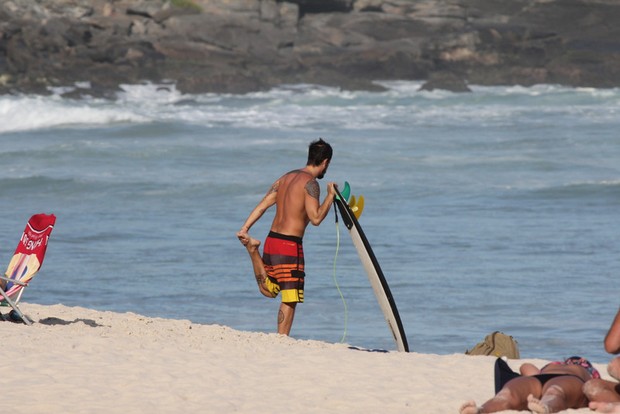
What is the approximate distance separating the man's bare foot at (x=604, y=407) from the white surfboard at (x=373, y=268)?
2.43 metres

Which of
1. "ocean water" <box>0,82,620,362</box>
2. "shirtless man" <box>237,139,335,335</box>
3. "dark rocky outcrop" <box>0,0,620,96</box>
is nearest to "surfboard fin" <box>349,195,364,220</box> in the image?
"shirtless man" <box>237,139,335,335</box>

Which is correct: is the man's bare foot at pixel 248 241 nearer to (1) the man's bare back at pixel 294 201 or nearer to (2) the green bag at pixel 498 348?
(1) the man's bare back at pixel 294 201

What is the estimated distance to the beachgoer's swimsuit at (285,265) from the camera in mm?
7738

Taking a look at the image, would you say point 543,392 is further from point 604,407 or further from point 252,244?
point 252,244

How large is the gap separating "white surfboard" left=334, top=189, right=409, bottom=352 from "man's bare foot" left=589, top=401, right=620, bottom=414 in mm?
2434

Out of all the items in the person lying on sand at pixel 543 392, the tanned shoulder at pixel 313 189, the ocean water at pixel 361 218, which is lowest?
the ocean water at pixel 361 218

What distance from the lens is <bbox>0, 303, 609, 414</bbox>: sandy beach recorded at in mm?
5910

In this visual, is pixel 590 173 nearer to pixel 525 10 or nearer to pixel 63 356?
pixel 63 356

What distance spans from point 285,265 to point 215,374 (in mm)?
1369

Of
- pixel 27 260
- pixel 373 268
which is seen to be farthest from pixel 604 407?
pixel 27 260

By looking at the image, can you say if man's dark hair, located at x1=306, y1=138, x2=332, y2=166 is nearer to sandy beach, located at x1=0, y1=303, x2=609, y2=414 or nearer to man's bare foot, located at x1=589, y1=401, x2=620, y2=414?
sandy beach, located at x1=0, y1=303, x2=609, y2=414

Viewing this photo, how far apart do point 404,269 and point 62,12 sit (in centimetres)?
3880

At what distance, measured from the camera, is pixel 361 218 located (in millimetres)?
15250

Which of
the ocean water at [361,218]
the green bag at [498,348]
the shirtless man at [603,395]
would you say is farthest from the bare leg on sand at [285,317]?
the shirtless man at [603,395]
